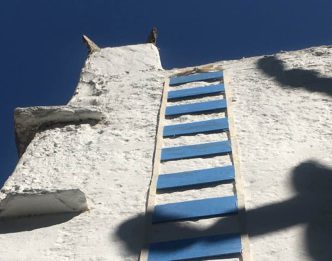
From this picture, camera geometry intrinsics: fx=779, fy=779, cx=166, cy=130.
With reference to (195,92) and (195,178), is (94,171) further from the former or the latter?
(195,92)

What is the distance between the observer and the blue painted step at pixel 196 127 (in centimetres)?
497

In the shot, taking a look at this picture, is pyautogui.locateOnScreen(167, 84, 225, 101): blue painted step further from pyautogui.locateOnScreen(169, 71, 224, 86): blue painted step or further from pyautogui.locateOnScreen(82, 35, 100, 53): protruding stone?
→ pyautogui.locateOnScreen(82, 35, 100, 53): protruding stone

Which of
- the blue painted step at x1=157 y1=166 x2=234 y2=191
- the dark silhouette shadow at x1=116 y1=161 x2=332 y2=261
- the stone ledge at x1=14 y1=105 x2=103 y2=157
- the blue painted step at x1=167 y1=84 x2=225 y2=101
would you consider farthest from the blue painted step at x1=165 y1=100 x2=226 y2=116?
the dark silhouette shadow at x1=116 y1=161 x2=332 y2=261

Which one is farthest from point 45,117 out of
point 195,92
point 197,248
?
point 197,248

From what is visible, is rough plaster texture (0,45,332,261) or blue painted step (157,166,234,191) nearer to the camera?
rough plaster texture (0,45,332,261)

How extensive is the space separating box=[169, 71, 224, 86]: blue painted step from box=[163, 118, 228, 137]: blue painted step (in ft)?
3.02

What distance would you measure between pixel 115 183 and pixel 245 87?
1.65 metres

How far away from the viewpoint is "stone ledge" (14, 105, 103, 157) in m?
5.37

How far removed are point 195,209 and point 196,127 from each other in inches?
43.8

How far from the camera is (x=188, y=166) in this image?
177 inches

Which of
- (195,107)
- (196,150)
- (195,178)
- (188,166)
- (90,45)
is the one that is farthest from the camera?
(90,45)

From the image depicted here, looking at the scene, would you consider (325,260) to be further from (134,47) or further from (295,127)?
(134,47)

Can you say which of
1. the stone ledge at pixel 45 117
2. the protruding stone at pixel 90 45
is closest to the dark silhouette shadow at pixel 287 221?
the stone ledge at pixel 45 117

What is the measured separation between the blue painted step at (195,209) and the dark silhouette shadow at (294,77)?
160 centimetres
